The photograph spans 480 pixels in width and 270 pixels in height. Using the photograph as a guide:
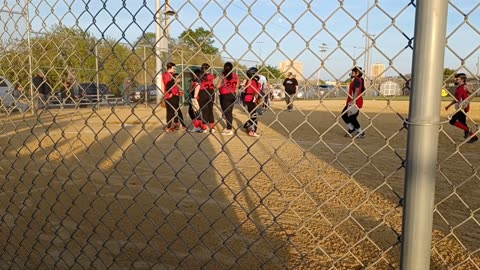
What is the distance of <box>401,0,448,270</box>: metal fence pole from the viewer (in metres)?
1.13

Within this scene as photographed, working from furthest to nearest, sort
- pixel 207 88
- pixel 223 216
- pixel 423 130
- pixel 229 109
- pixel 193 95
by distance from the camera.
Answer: pixel 193 95 → pixel 223 216 → pixel 207 88 → pixel 229 109 → pixel 423 130

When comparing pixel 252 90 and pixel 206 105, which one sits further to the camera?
pixel 252 90

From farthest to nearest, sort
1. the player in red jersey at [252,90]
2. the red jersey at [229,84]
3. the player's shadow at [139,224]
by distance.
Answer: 1. the player's shadow at [139,224]
2. the red jersey at [229,84]
3. the player in red jersey at [252,90]

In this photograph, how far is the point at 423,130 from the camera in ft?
3.85

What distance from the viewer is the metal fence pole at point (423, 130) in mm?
1132

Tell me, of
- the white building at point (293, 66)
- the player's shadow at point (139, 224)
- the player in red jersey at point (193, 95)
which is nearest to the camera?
the white building at point (293, 66)

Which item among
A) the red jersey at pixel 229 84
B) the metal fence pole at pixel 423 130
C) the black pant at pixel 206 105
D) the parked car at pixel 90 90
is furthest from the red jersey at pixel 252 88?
the parked car at pixel 90 90

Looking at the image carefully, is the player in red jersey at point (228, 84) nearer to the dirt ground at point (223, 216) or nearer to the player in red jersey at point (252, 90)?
the player in red jersey at point (252, 90)

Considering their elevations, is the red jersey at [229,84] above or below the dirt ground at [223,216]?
above

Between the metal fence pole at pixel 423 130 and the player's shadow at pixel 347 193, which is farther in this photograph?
the player's shadow at pixel 347 193

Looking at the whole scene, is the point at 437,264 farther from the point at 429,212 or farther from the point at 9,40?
the point at 9,40

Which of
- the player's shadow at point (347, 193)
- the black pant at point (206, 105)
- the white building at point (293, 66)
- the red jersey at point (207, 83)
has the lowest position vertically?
the player's shadow at point (347, 193)

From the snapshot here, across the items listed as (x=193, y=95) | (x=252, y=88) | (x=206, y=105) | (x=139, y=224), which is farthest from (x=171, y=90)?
(x=193, y=95)

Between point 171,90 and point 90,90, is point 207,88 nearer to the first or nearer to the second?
point 171,90
